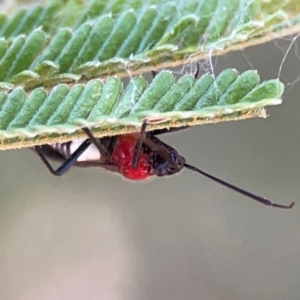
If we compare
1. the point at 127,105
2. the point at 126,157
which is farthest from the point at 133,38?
the point at 126,157

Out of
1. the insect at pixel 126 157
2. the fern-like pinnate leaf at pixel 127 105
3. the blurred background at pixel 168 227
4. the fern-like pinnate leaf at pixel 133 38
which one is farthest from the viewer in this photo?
the blurred background at pixel 168 227

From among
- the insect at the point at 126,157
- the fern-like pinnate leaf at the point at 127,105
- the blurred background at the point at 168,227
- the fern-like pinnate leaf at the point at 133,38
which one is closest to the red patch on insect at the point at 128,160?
the insect at the point at 126,157

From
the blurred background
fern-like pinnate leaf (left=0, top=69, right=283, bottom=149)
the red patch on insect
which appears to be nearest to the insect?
the red patch on insect

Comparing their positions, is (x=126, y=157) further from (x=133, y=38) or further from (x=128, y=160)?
(x=133, y=38)

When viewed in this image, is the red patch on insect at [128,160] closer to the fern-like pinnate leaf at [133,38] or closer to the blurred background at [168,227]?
the fern-like pinnate leaf at [133,38]

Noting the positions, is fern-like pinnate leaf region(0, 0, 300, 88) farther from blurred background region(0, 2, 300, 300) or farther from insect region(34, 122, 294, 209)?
blurred background region(0, 2, 300, 300)

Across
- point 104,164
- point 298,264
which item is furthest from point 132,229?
point 104,164
